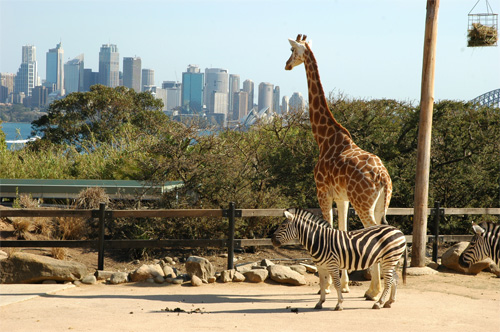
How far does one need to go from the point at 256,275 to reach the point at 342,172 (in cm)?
249

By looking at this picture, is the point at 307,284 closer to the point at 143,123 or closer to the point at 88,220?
the point at 88,220

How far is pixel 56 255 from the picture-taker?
437 inches

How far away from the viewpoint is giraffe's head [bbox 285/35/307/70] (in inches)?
383

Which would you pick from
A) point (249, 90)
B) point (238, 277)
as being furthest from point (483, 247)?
point (249, 90)

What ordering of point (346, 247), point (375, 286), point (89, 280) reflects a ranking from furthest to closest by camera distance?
point (89, 280), point (375, 286), point (346, 247)

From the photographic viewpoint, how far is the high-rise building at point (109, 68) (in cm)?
16888

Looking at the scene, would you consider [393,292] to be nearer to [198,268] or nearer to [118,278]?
[198,268]

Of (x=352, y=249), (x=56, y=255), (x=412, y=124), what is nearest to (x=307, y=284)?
(x=352, y=249)

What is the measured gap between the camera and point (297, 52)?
385 inches

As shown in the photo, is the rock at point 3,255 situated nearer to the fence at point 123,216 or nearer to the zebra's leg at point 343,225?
the fence at point 123,216

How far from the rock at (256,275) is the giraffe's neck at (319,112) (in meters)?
2.49

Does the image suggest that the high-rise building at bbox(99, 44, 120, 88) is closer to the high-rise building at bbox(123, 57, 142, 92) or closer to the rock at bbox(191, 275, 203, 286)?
the high-rise building at bbox(123, 57, 142, 92)

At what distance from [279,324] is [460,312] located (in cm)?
272

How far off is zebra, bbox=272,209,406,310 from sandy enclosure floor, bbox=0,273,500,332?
47cm
